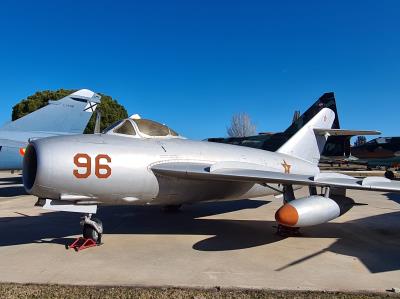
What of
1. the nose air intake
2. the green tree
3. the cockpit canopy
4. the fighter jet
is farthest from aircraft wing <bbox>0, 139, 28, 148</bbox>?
the green tree

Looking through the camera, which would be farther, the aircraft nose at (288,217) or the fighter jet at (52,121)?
the fighter jet at (52,121)

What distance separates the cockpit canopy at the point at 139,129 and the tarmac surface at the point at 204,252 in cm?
220

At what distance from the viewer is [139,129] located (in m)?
7.12

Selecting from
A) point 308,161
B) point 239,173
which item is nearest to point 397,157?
point 308,161

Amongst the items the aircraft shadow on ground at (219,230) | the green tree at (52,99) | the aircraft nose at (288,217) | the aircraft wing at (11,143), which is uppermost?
the green tree at (52,99)

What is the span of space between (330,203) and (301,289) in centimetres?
263

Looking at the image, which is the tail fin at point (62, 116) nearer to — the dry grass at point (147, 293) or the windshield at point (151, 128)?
the windshield at point (151, 128)

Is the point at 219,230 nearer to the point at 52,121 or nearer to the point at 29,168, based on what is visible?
the point at 29,168

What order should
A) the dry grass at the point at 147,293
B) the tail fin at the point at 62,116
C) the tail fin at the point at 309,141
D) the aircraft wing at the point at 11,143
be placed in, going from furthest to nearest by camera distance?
the tail fin at the point at 62,116 < the aircraft wing at the point at 11,143 < the tail fin at the point at 309,141 < the dry grass at the point at 147,293

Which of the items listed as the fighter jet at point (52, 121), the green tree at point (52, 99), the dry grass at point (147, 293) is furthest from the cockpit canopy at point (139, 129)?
the green tree at point (52, 99)

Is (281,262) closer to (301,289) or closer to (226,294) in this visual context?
(301,289)

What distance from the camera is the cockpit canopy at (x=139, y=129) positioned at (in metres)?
7.01

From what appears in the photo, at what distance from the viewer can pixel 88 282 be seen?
15.1 ft

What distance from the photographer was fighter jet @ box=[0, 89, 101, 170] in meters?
14.6
